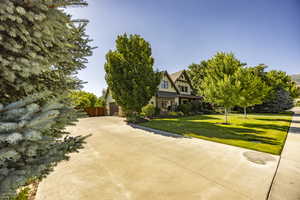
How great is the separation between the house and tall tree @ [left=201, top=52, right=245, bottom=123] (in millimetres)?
8650

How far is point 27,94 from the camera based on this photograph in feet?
6.08

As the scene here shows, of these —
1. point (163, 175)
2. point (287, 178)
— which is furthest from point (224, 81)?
point (163, 175)

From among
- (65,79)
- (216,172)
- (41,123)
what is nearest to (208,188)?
(216,172)

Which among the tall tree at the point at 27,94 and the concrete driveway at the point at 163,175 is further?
the concrete driveway at the point at 163,175

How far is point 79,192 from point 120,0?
8032 mm

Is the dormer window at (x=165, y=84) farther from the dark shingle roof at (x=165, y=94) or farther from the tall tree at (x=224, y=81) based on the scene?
the tall tree at (x=224, y=81)

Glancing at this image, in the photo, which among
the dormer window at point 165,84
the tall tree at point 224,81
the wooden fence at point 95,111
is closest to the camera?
the tall tree at point 224,81

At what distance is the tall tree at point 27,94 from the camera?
1238 mm

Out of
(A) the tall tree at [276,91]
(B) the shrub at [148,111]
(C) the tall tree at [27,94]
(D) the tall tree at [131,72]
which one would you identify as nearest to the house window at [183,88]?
(B) the shrub at [148,111]

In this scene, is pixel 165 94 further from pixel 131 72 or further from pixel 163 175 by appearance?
pixel 163 175

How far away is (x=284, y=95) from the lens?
23.4m

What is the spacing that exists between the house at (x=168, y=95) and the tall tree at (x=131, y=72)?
213 inches

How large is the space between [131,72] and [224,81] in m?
9.23

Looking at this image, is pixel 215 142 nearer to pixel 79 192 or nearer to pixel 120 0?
pixel 79 192
